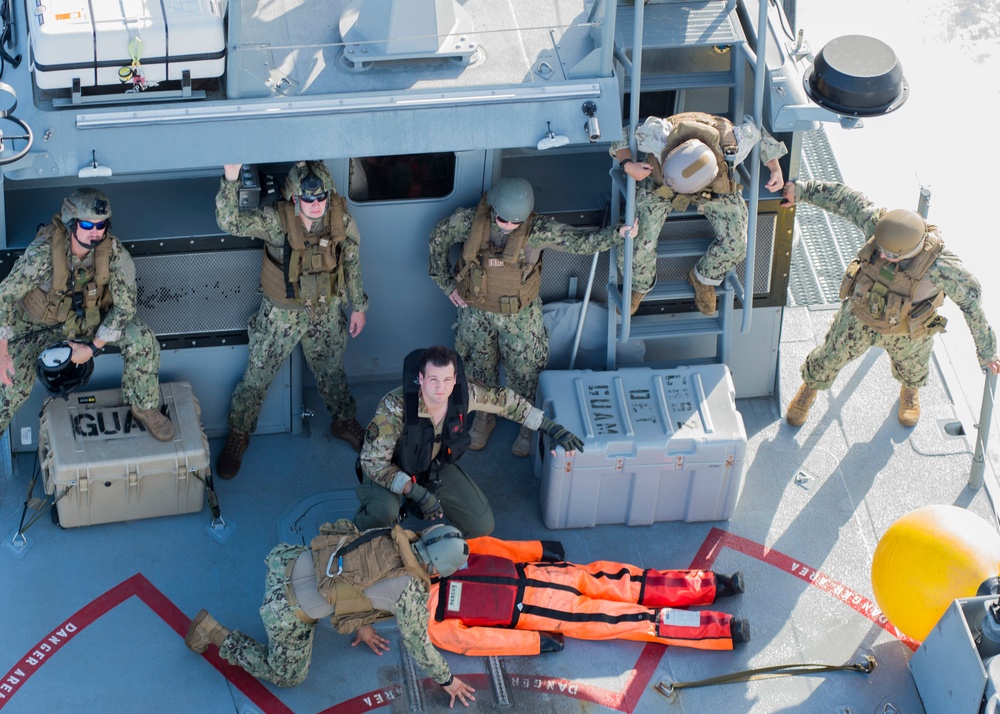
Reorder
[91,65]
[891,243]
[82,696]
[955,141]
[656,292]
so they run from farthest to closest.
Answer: [955,141] → [656,292] → [891,243] → [82,696] → [91,65]

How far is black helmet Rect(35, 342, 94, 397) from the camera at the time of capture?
642cm

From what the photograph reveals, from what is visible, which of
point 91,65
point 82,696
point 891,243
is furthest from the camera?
point 891,243

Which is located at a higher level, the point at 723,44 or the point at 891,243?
the point at 723,44

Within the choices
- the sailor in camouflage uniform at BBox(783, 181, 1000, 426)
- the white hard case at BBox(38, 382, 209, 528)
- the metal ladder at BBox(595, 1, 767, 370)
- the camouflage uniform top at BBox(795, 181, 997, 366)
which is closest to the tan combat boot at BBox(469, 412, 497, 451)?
the metal ladder at BBox(595, 1, 767, 370)

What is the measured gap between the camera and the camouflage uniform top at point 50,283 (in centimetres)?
630

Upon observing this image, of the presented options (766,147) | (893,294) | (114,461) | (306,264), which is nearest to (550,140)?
(766,147)

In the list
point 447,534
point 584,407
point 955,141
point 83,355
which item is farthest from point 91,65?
point 955,141

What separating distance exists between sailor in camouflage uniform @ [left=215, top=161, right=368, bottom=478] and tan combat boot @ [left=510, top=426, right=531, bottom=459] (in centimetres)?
84

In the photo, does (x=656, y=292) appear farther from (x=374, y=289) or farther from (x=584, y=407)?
(x=374, y=289)

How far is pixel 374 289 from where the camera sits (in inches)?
289

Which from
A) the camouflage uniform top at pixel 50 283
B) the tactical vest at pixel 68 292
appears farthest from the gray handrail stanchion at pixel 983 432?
the tactical vest at pixel 68 292

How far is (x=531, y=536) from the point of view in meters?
7.05

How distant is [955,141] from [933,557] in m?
4.70

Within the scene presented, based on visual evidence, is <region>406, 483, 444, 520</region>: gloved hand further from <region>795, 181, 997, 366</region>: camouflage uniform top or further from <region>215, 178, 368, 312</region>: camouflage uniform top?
<region>795, 181, 997, 366</region>: camouflage uniform top
